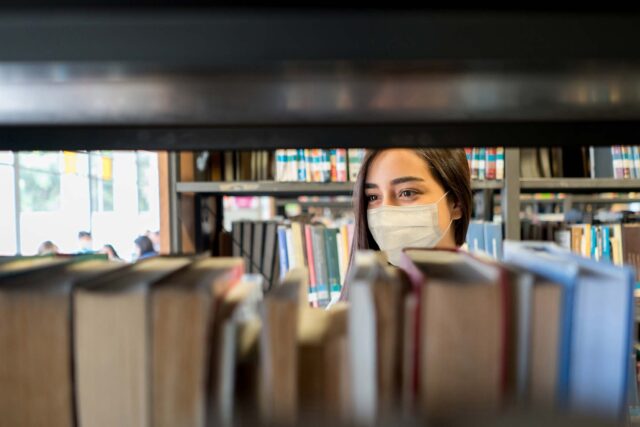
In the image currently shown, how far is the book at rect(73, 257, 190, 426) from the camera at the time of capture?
43 centimetres

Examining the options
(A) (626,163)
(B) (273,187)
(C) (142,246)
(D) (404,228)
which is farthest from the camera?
(C) (142,246)

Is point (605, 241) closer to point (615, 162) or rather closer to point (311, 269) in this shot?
point (615, 162)

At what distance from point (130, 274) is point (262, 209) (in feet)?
28.7

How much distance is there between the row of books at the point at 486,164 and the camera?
2.37 m

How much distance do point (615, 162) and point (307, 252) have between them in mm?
1572

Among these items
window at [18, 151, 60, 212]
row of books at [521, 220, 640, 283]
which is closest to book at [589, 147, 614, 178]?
row of books at [521, 220, 640, 283]

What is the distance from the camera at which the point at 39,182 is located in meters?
6.34

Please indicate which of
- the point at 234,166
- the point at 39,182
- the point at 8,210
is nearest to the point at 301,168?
the point at 234,166

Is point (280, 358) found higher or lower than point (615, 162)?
lower

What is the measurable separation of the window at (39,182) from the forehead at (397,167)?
5408mm

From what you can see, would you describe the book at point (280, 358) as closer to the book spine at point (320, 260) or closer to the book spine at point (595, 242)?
the book spine at point (320, 260)

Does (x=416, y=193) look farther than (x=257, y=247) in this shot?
No

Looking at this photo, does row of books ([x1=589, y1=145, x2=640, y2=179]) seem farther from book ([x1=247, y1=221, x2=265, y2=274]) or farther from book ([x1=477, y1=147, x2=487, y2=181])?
book ([x1=247, y1=221, x2=265, y2=274])

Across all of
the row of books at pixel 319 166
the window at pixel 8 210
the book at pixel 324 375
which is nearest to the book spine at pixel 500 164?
the row of books at pixel 319 166
